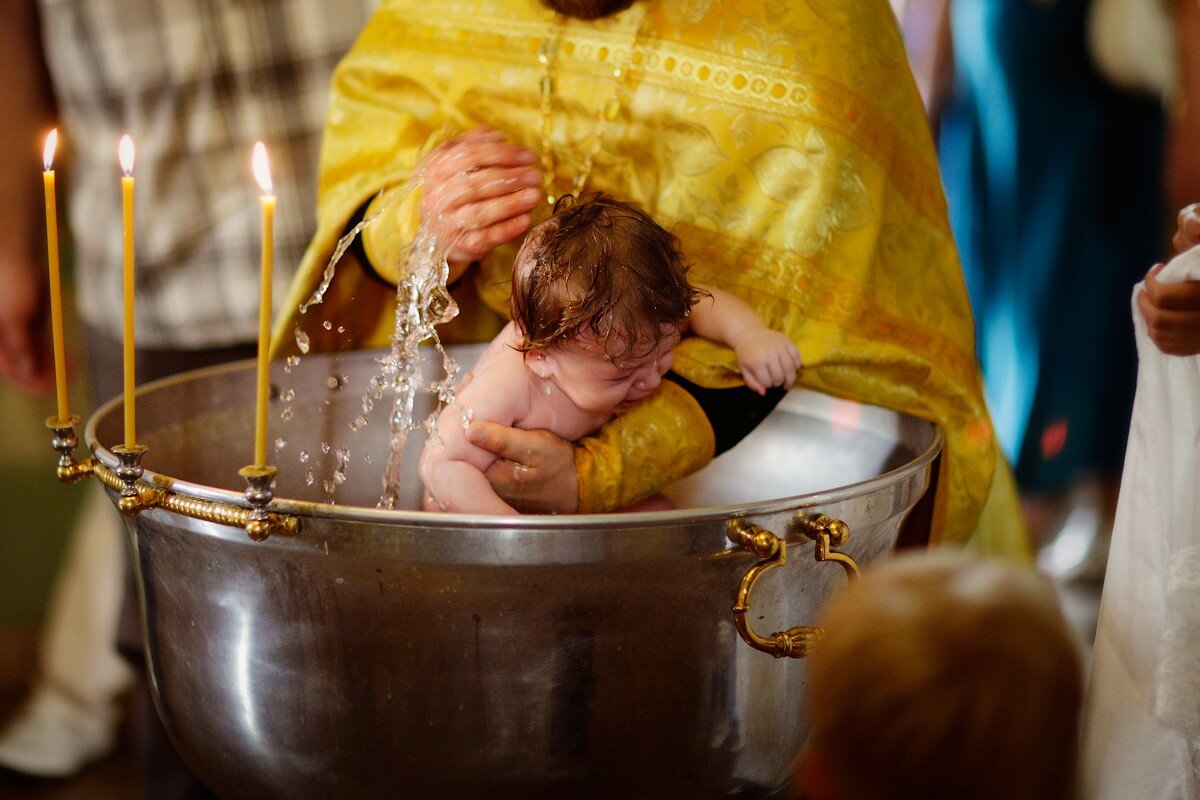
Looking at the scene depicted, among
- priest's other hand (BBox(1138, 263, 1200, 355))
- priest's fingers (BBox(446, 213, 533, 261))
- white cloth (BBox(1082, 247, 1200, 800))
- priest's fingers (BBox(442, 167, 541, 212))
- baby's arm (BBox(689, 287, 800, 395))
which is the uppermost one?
priest's fingers (BBox(442, 167, 541, 212))

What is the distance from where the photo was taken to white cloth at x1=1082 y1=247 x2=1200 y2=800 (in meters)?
0.64

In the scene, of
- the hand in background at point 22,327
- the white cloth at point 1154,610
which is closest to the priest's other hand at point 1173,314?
the white cloth at point 1154,610

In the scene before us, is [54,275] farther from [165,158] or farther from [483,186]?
[165,158]

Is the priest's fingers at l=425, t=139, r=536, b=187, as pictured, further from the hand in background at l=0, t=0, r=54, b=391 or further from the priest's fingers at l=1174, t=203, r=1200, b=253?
the hand in background at l=0, t=0, r=54, b=391

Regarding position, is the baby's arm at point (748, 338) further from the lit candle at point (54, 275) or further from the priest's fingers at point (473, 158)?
the lit candle at point (54, 275)

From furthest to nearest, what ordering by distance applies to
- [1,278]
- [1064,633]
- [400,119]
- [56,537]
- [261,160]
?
[56,537] < [1,278] < [400,119] < [261,160] < [1064,633]

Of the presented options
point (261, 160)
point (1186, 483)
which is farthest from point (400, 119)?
point (1186, 483)

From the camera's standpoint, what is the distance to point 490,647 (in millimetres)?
565

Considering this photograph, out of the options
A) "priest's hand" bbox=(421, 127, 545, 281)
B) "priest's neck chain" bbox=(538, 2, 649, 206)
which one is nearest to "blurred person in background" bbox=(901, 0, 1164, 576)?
"priest's neck chain" bbox=(538, 2, 649, 206)

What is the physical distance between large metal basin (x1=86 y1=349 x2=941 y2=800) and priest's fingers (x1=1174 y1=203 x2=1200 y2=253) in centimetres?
19

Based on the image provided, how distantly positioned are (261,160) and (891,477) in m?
0.34

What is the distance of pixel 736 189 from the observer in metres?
0.82

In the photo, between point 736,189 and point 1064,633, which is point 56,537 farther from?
point 1064,633

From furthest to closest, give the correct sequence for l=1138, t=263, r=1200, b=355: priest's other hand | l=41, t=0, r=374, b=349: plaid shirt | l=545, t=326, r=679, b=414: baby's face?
l=41, t=0, r=374, b=349: plaid shirt, l=545, t=326, r=679, b=414: baby's face, l=1138, t=263, r=1200, b=355: priest's other hand
